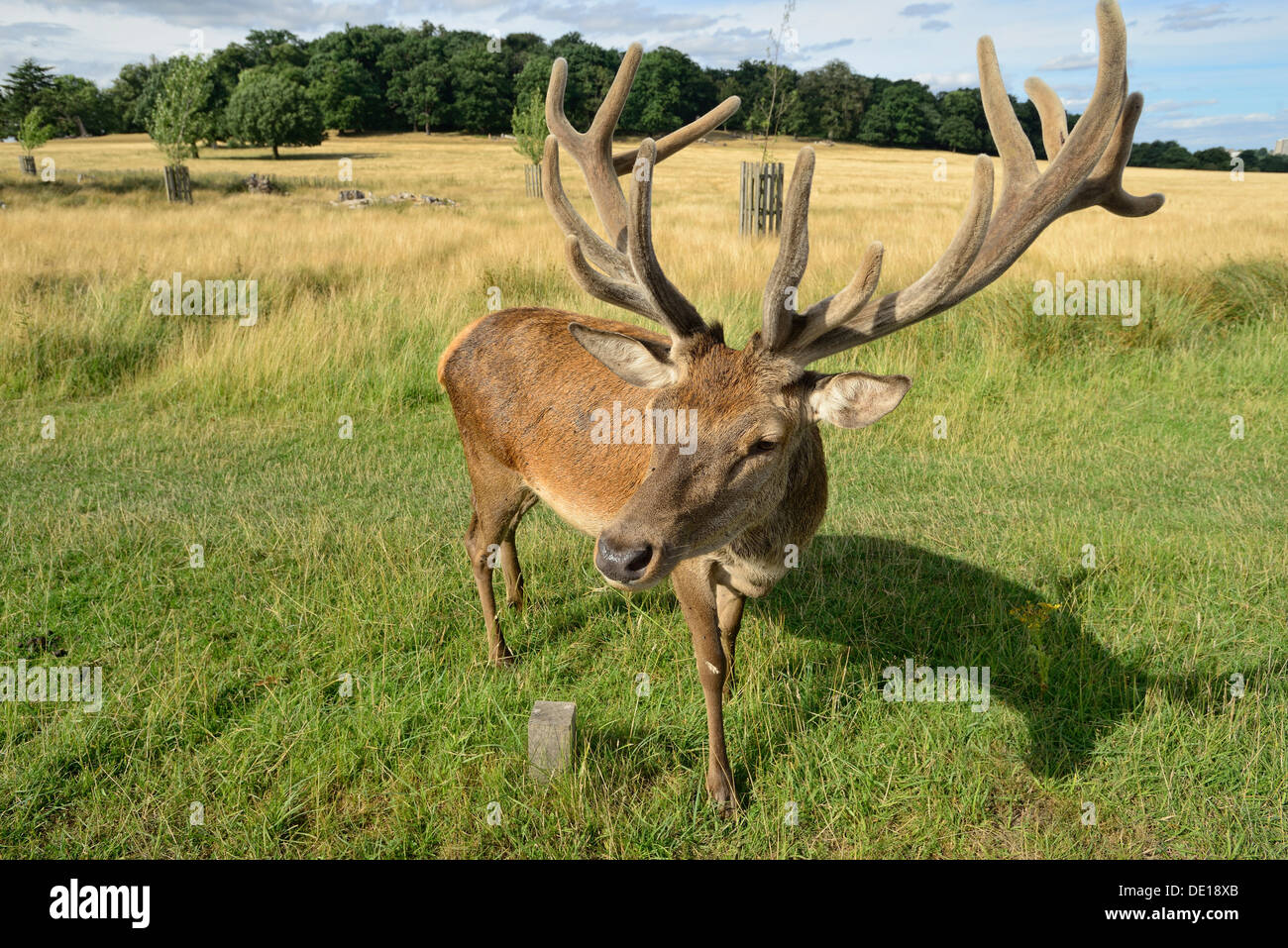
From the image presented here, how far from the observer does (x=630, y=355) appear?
3205mm

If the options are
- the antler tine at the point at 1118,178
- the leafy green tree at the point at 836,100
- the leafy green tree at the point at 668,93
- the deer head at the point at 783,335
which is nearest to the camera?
the deer head at the point at 783,335

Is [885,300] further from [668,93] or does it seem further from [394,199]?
[668,93]

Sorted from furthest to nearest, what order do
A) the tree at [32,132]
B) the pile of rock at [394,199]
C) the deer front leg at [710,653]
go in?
the tree at [32,132], the pile of rock at [394,199], the deer front leg at [710,653]

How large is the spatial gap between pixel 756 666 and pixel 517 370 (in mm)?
1948

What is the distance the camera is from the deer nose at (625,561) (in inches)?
100

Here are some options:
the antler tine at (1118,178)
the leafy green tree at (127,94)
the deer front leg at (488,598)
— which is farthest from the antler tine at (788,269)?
the leafy green tree at (127,94)

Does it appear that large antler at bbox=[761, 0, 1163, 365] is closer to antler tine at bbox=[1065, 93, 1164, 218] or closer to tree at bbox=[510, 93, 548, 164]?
antler tine at bbox=[1065, 93, 1164, 218]

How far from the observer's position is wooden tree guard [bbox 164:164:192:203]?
2664cm

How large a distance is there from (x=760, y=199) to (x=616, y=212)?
12827mm

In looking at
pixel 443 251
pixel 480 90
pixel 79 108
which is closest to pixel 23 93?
pixel 79 108

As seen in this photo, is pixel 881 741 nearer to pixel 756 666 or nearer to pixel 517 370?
pixel 756 666

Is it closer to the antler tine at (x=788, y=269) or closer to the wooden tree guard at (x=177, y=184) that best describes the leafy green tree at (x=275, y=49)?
the wooden tree guard at (x=177, y=184)

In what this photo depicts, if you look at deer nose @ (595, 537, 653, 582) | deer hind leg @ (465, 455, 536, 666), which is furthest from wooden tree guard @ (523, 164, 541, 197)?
deer nose @ (595, 537, 653, 582)

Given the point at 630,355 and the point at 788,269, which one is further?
the point at 630,355
